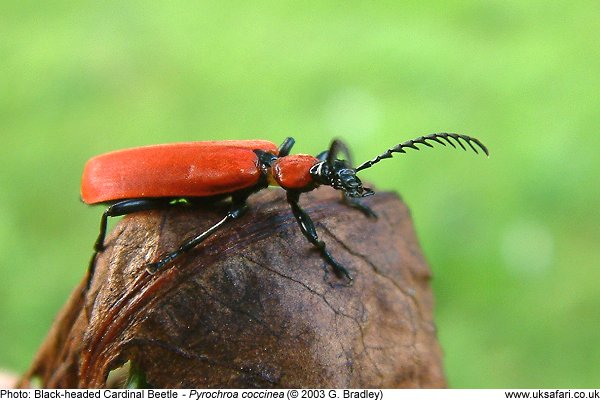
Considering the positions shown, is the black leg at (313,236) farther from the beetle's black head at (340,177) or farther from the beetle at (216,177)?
the beetle's black head at (340,177)

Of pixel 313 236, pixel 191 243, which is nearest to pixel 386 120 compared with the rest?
pixel 313 236

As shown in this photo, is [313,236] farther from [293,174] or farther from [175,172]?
[175,172]

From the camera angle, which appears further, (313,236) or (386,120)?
(386,120)

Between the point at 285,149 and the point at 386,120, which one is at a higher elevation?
the point at 285,149

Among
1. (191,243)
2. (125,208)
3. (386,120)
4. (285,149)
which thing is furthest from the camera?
(386,120)

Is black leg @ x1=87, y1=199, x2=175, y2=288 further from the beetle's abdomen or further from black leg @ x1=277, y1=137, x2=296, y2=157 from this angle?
black leg @ x1=277, y1=137, x2=296, y2=157

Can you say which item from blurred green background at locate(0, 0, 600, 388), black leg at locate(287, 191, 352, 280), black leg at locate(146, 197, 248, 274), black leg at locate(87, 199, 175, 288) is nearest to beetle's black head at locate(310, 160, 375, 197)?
black leg at locate(287, 191, 352, 280)

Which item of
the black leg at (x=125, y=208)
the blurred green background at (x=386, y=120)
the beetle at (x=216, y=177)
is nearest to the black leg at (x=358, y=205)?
the beetle at (x=216, y=177)

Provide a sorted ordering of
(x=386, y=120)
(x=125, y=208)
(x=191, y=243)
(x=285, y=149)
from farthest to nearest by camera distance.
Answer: (x=386, y=120) < (x=285, y=149) < (x=125, y=208) < (x=191, y=243)
